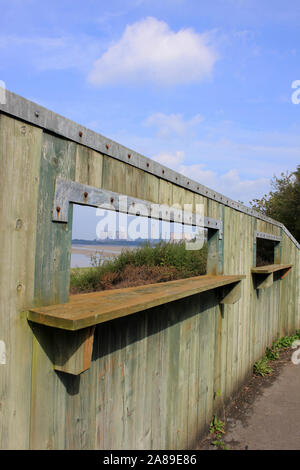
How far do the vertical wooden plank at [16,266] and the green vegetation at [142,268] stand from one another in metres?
4.03

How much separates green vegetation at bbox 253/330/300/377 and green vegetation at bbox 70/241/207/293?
1839mm

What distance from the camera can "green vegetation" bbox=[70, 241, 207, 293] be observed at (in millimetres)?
5500

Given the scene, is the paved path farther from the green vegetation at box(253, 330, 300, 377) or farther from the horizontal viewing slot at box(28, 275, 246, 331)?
the horizontal viewing slot at box(28, 275, 246, 331)

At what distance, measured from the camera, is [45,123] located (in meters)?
1.44

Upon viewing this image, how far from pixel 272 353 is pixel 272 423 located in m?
2.14

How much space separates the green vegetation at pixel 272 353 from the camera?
4.85 m

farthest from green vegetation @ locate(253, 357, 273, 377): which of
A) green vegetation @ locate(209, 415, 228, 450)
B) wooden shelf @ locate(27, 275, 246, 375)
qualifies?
wooden shelf @ locate(27, 275, 246, 375)

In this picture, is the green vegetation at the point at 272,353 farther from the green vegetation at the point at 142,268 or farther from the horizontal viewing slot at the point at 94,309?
the horizontal viewing slot at the point at 94,309


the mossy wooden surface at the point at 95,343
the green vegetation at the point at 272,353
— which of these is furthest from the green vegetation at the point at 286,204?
the mossy wooden surface at the point at 95,343

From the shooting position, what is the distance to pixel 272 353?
5.55 m
